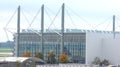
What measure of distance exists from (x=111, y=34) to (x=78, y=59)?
8.72m

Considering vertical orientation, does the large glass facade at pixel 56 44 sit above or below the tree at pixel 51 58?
above

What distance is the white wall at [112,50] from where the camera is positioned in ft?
194

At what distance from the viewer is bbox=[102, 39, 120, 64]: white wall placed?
5900 cm

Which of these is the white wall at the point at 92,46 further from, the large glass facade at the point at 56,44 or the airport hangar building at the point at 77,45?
the large glass facade at the point at 56,44

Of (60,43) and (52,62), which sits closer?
(52,62)

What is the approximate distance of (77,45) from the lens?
6147 centimetres

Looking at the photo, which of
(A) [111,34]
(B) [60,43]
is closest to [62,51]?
(B) [60,43]

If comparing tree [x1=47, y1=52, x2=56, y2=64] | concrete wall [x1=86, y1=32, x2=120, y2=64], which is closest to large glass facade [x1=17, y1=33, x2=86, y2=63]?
concrete wall [x1=86, y1=32, x2=120, y2=64]

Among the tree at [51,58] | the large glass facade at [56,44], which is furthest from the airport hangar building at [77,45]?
the tree at [51,58]

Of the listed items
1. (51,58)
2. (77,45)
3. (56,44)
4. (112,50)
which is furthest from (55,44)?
(112,50)

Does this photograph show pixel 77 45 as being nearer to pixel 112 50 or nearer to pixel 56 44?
pixel 56 44

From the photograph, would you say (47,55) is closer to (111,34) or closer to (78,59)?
(78,59)

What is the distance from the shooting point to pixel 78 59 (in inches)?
2404

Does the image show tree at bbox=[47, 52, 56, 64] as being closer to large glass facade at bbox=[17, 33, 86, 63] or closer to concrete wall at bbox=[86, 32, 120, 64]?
large glass facade at bbox=[17, 33, 86, 63]
